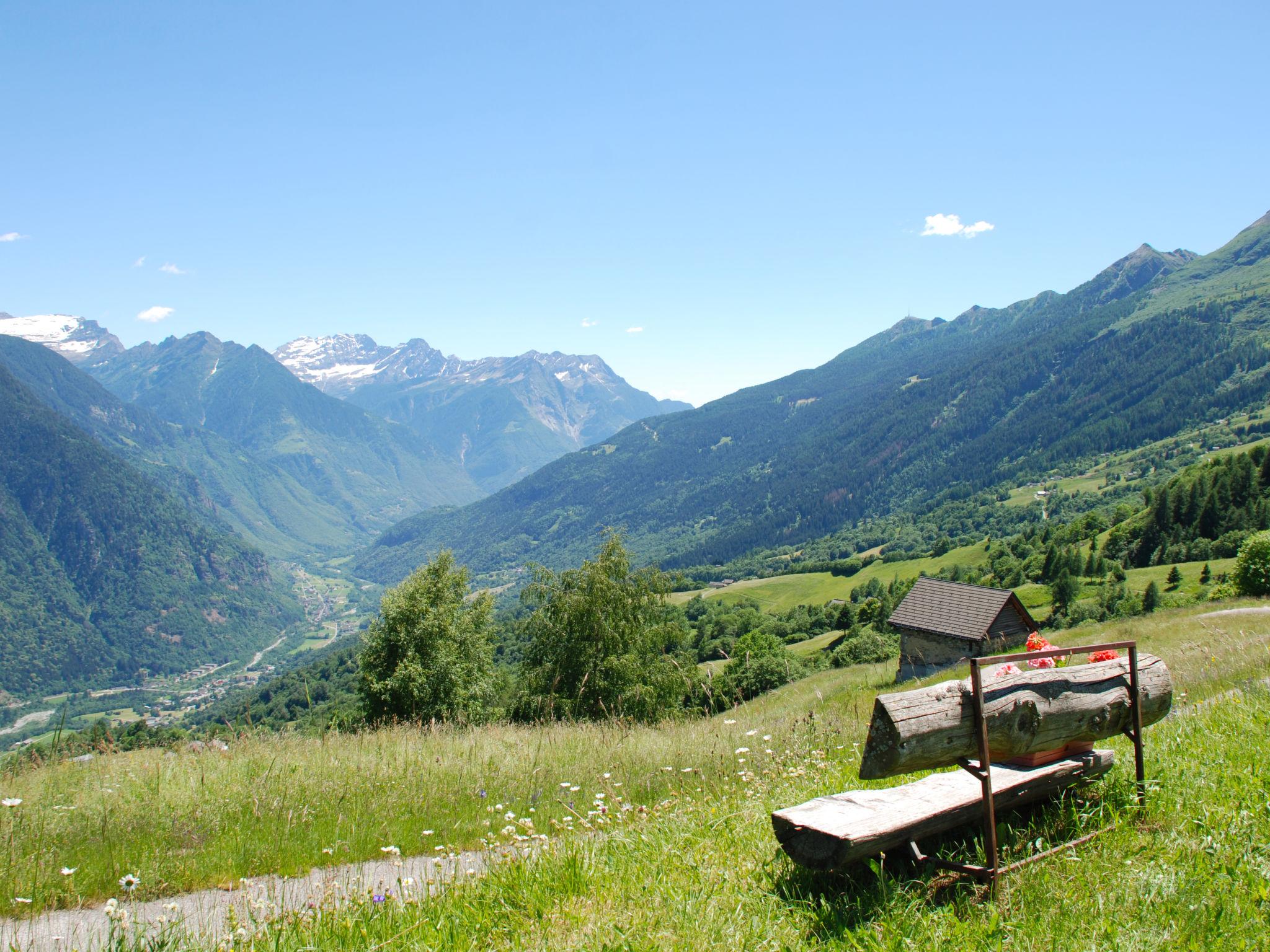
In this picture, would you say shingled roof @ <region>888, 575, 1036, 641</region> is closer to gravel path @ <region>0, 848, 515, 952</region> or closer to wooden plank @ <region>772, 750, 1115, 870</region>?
wooden plank @ <region>772, 750, 1115, 870</region>

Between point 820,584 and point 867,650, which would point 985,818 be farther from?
point 820,584

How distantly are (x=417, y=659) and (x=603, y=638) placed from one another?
724 cm

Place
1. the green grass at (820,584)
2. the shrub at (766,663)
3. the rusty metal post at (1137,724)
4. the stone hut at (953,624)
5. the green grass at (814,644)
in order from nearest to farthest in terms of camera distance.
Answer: the rusty metal post at (1137,724) → the stone hut at (953,624) → the shrub at (766,663) → the green grass at (814,644) → the green grass at (820,584)

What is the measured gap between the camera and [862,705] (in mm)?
11438

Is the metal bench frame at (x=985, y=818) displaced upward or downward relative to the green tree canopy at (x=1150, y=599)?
upward

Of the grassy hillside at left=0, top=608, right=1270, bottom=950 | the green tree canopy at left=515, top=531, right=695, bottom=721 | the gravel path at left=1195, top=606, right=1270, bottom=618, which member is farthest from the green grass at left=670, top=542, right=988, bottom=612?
the grassy hillside at left=0, top=608, right=1270, bottom=950

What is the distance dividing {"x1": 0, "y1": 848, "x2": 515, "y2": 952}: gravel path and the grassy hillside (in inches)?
7.1

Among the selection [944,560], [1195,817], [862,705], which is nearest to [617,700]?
[862,705]

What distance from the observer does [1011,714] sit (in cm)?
409

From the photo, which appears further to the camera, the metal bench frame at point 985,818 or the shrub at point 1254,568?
the shrub at point 1254,568

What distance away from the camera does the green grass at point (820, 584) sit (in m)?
140

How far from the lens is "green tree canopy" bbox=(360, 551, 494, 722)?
2361 cm

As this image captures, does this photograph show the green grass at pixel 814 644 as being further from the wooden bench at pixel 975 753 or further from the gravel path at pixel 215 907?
the gravel path at pixel 215 907

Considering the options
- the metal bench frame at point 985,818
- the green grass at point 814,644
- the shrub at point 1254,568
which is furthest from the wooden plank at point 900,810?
the green grass at point 814,644
